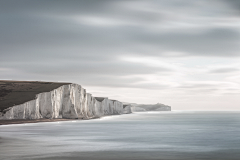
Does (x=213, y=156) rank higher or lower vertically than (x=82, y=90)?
lower

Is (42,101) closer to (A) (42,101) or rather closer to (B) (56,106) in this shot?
(A) (42,101)

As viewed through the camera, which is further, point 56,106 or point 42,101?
point 56,106

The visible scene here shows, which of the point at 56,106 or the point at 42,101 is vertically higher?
the point at 42,101

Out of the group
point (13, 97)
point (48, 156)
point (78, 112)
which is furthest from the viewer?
point (78, 112)

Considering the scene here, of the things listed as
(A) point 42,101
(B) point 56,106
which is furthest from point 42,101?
(B) point 56,106

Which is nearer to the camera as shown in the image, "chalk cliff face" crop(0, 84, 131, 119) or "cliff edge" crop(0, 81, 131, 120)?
"chalk cliff face" crop(0, 84, 131, 119)

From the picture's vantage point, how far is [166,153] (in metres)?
22.8

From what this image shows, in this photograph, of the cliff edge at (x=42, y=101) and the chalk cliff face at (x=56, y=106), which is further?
the cliff edge at (x=42, y=101)

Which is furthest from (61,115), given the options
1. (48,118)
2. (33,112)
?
(33,112)

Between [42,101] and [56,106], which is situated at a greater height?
[42,101]

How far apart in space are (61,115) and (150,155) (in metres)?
69.4

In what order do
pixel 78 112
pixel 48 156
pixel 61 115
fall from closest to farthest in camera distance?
1. pixel 48 156
2. pixel 61 115
3. pixel 78 112

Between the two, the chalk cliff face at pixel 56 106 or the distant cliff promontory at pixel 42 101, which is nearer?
the chalk cliff face at pixel 56 106

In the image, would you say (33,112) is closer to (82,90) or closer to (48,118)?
(48,118)
